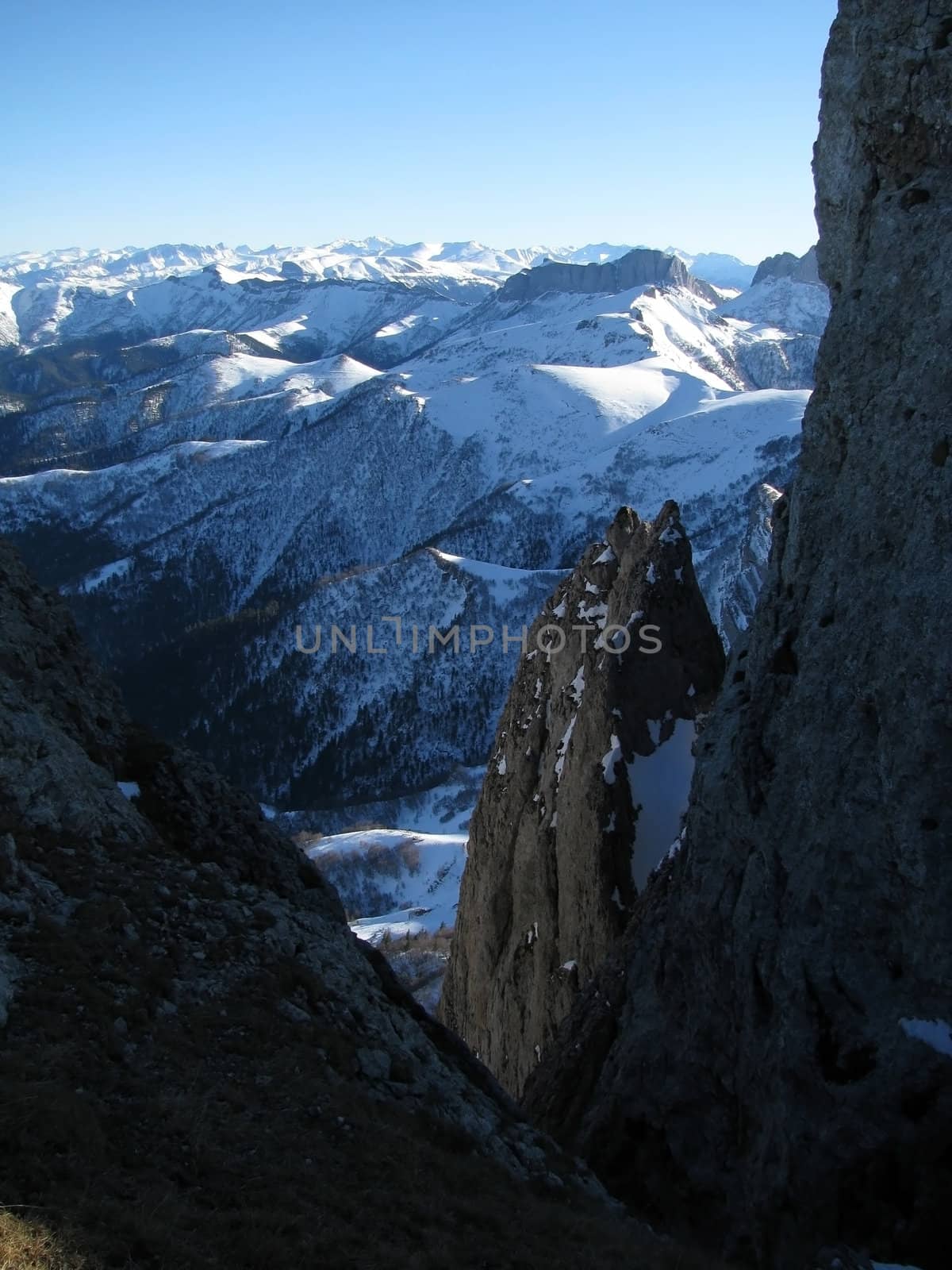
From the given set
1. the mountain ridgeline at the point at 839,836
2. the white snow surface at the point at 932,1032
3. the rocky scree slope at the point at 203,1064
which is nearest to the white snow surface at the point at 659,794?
the mountain ridgeline at the point at 839,836

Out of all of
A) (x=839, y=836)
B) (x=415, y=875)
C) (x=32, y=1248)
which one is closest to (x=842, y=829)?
(x=839, y=836)

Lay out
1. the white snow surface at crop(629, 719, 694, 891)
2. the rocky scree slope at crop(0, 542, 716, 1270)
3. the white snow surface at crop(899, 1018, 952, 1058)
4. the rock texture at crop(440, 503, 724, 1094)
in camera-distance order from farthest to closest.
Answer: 1. the rock texture at crop(440, 503, 724, 1094)
2. the white snow surface at crop(629, 719, 694, 891)
3. the white snow surface at crop(899, 1018, 952, 1058)
4. the rocky scree slope at crop(0, 542, 716, 1270)

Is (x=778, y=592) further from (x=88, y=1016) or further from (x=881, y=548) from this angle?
(x=88, y=1016)

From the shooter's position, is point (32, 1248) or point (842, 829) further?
point (842, 829)

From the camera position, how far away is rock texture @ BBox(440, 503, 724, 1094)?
33875mm

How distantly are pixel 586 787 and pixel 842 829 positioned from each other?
1746 centimetres

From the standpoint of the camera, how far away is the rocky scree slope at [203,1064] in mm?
11680

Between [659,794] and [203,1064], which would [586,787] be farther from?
[203,1064]

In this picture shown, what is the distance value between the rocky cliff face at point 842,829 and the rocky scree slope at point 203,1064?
3.54 m

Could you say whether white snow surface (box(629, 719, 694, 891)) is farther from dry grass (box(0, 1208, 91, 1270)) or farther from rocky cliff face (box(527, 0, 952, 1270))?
dry grass (box(0, 1208, 91, 1270))

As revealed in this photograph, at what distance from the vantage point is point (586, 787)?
35531mm

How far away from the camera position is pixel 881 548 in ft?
61.5

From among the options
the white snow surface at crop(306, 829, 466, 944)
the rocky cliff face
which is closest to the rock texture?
the rocky cliff face

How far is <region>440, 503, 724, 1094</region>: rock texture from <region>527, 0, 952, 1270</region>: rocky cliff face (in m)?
9.61
